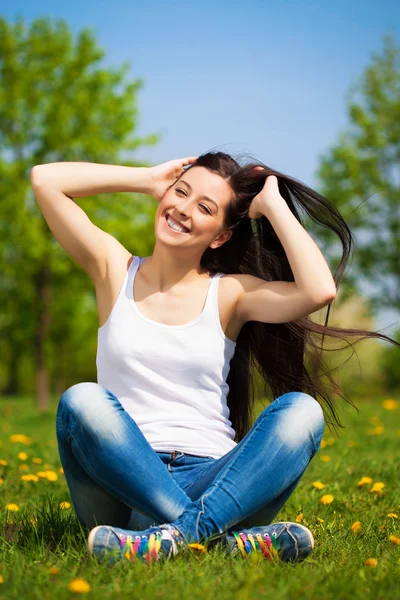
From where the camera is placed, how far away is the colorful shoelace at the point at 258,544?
7.78 ft

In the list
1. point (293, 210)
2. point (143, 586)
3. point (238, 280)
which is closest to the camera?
point (143, 586)

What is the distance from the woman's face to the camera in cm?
297

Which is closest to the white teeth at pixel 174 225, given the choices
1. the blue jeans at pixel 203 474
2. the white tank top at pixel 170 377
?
the white tank top at pixel 170 377

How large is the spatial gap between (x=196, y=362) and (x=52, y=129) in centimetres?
1377

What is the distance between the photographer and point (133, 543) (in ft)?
7.32

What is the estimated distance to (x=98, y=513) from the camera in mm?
2650

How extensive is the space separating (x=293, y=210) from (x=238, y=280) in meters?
0.51

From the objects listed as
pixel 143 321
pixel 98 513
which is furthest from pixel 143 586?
pixel 143 321

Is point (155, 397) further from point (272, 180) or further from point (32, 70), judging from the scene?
point (32, 70)

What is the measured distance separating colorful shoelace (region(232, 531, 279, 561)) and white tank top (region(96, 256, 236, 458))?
0.39 m

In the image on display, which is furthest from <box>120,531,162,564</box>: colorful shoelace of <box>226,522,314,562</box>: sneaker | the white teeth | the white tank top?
the white teeth

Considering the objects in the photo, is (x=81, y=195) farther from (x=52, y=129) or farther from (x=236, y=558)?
(x=52, y=129)

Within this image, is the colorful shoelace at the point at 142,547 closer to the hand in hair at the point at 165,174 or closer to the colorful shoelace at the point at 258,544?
the colorful shoelace at the point at 258,544

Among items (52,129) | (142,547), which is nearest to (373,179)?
(52,129)
